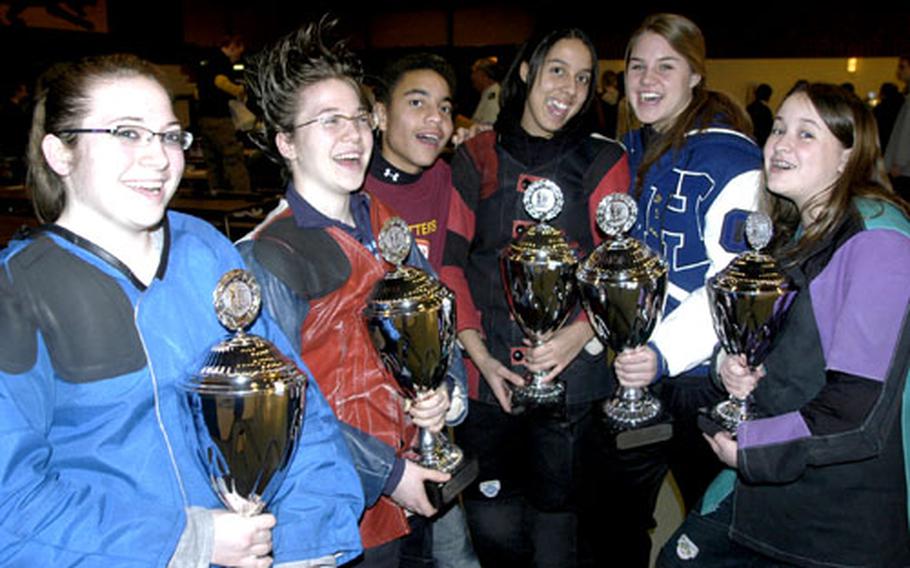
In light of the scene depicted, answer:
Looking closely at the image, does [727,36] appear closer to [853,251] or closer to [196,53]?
[196,53]

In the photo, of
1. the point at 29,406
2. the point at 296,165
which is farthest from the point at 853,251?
the point at 29,406

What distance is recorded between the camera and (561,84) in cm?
203

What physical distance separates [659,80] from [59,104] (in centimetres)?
150

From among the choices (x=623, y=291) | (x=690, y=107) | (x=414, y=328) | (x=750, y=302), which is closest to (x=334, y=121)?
(x=414, y=328)

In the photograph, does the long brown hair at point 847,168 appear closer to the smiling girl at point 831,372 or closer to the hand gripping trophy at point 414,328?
the smiling girl at point 831,372

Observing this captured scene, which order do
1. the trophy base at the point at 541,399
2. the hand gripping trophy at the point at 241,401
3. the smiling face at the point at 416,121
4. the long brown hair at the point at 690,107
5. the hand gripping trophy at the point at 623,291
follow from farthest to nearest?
1. the smiling face at the point at 416,121
2. the long brown hair at the point at 690,107
3. the trophy base at the point at 541,399
4. the hand gripping trophy at the point at 623,291
5. the hand gripping trophy at the point at 241,401

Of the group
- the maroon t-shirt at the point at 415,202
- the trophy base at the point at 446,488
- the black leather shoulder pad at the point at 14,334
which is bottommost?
the trophy base at the point at 446,488

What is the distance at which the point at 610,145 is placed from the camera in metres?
2.08

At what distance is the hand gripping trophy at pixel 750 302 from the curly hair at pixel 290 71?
34.7 inches

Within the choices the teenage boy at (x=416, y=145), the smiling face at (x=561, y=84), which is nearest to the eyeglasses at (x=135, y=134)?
Answer: the teenage boy at (x=416, y=145)

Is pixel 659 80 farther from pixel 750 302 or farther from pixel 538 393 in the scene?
pixel 538 393

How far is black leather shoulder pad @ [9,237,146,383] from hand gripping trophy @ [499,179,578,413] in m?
0.93

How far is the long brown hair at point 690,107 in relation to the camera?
202 cm

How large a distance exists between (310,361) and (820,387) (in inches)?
41.5
